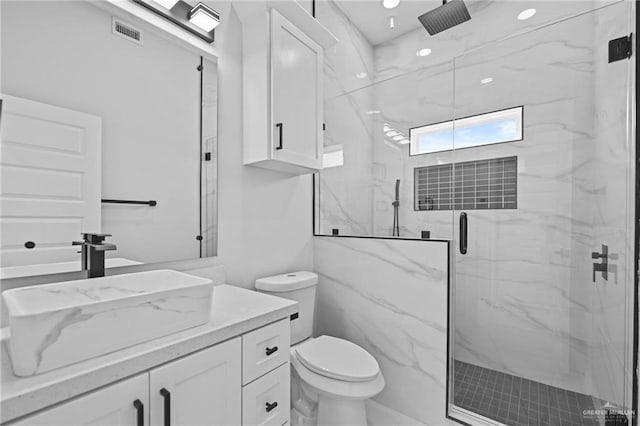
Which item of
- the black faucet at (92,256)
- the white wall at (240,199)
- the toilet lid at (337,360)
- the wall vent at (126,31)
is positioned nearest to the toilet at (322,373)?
the toilet lid at (337,360)

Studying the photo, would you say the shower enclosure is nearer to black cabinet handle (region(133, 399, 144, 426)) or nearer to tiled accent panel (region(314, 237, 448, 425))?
tiled accent panel (region(314, 237, 448, 425))

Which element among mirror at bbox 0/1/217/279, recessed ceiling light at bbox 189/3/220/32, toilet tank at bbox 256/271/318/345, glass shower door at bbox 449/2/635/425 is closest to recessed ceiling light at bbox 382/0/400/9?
glass shower door at bbox 449/2/635/425

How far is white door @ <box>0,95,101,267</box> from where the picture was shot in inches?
37.2

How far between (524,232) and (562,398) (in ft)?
3.25

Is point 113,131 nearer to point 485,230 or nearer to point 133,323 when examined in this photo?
point 133,323

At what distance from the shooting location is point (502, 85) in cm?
201

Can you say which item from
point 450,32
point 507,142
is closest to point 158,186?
point 507,142

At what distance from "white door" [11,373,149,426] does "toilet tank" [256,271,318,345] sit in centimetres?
94

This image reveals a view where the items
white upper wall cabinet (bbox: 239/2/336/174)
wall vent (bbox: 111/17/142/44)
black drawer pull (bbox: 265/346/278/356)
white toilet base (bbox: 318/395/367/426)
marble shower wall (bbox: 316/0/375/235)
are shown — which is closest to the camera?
black drawer pull (bbox: 265/346/278/356)

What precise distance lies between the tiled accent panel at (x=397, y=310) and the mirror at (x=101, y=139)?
91cm

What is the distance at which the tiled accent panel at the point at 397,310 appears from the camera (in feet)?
5.42

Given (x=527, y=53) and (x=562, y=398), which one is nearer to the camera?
(x=562, y=398)

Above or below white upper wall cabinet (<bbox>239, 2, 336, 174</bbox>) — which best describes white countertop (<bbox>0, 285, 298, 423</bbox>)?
below

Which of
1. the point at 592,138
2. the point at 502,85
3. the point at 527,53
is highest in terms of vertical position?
the point at 527,53
